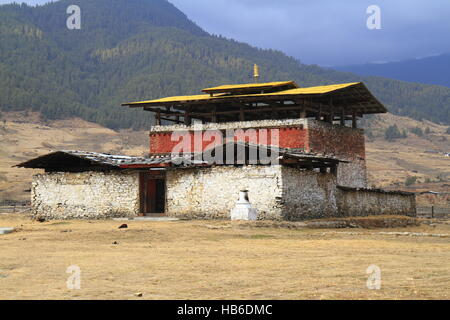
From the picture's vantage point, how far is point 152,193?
28547 mm

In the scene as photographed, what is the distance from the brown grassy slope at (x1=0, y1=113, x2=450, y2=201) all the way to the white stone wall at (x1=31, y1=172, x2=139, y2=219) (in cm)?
2772

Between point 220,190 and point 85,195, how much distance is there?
6354 millimetres

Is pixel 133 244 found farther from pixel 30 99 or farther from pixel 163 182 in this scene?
pixel 30 99

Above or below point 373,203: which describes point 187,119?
above

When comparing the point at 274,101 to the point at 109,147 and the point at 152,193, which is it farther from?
the point at 109,147

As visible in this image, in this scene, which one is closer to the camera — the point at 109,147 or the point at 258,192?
the point at 258,192

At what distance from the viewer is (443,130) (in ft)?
394

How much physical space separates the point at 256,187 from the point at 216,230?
4.53 m

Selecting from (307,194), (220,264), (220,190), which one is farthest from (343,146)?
(220,264)

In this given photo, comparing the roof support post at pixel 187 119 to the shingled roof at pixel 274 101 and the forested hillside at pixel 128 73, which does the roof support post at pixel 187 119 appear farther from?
the forested hillside at pixel 128 73

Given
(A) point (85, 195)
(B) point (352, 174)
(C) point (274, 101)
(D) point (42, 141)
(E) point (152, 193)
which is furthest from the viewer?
(D) point (42, 141)

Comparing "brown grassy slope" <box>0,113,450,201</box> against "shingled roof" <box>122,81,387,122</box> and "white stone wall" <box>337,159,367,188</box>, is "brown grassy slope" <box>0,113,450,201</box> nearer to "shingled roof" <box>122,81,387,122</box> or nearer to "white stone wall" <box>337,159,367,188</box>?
"white stone wall" <box>337,159,367,188</box>

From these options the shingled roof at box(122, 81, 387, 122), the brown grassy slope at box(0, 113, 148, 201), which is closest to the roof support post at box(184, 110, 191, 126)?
the shingled roof at box(122, 81, 387, 122)

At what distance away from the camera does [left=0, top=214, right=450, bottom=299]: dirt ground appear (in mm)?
9266
